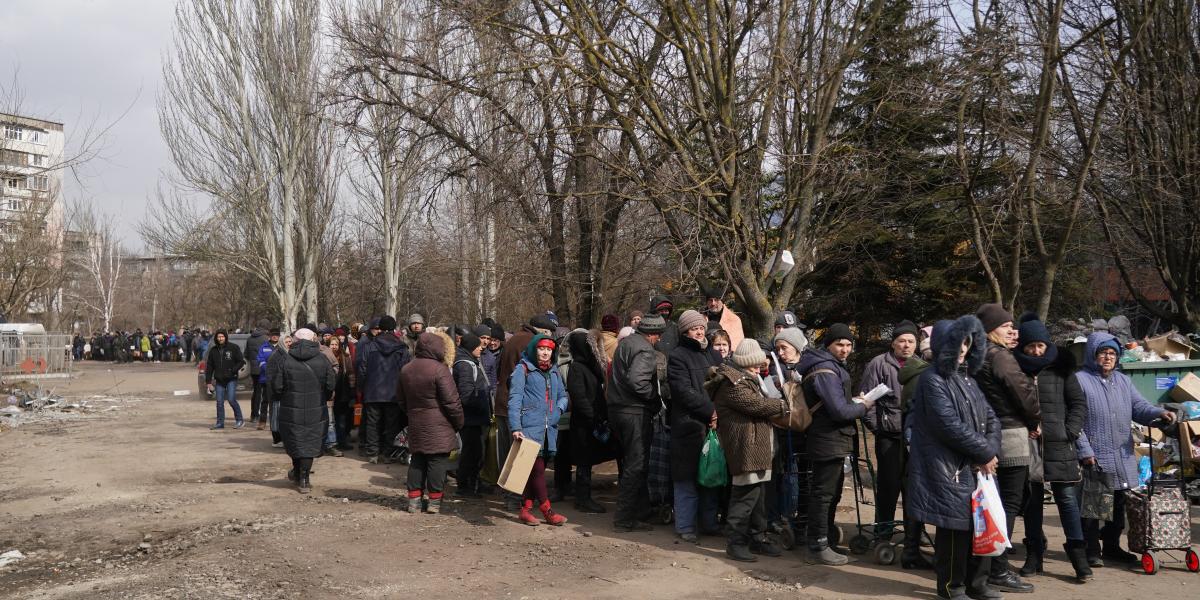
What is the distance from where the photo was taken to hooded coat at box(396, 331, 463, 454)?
348 inches

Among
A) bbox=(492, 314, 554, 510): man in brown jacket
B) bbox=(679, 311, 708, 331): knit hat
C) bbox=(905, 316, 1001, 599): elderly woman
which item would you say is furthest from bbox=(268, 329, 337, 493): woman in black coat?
bbox=(905, 316, 1001, 599): elderly woman

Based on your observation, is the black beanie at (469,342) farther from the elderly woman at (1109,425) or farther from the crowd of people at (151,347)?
the crowd of people at (151,347)

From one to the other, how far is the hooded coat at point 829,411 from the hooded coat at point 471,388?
3721 millimetres

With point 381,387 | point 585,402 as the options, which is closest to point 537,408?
point 585,402

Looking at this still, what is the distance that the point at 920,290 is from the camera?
57.1ft

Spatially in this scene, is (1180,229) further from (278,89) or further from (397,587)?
(278,89)

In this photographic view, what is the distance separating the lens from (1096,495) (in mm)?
6781

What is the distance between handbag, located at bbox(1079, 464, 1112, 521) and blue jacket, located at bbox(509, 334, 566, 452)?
4.24 metres

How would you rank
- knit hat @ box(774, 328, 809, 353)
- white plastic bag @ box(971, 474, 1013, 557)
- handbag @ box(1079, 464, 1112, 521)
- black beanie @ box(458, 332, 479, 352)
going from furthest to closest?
1. black beanie @ box(458, 332, 479, 352)
2. knit hat @ box(774, 328, 809, 353)
3. handbag @ box(1079, 464, 1112, 521)
4. white plastic bag @ box(971, 474, 1013, 557)

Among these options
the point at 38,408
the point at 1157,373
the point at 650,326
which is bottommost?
the point at 38,408

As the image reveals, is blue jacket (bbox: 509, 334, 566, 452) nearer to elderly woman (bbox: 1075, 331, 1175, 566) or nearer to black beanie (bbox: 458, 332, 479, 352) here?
black beanie (bbox: 458, 332, 479, 352)

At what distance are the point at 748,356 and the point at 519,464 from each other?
2.30 metres

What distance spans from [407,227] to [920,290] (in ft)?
81.3

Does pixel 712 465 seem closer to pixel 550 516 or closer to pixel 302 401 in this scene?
pixel 550 516
